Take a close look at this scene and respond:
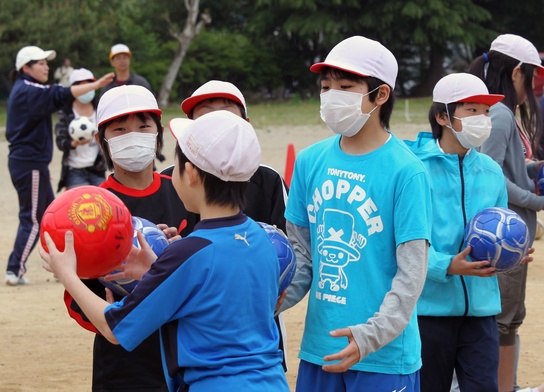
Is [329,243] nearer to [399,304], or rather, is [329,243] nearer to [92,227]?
[399,304]

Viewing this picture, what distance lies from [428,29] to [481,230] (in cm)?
3649

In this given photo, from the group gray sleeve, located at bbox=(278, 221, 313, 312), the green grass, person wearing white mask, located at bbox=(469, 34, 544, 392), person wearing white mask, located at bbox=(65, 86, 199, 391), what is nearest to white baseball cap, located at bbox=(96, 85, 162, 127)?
person wearing white mask, located at bbox=(65, 86, 199, 391)

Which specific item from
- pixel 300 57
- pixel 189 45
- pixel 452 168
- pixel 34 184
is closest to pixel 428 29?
pixel 300 57

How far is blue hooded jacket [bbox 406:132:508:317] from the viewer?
5148 millimetres

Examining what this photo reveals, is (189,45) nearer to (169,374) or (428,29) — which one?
(428,29)

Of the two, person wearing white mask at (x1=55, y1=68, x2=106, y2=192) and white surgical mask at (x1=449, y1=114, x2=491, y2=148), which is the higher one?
white surgical mask at (x1=449, y1=114, x2=491, y2=148)

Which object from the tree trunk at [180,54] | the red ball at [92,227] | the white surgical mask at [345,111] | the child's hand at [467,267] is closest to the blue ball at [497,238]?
the child's hand at [467,267]

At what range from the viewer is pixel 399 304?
3.91 m

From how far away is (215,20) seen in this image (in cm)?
4453

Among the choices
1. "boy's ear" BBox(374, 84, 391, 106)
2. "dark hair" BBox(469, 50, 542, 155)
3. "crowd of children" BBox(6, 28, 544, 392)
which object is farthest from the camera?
"dark hair" BBox(469, 50, 542, 155)

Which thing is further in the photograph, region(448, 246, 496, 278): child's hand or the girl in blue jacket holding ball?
the girl in blue jacket holding ball

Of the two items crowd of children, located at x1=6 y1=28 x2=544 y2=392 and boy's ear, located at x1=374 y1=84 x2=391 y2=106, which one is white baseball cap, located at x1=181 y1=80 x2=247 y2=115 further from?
boy's ear, located at x1=374 y1=84 x2=391 y2=106

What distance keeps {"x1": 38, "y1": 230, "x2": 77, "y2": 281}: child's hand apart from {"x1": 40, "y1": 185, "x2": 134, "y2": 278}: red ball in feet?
0.15

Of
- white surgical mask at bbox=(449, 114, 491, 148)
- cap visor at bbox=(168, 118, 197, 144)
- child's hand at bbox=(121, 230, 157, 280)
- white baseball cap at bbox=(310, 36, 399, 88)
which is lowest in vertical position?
child's hand at bbox=(121, 230, 157, 280)
